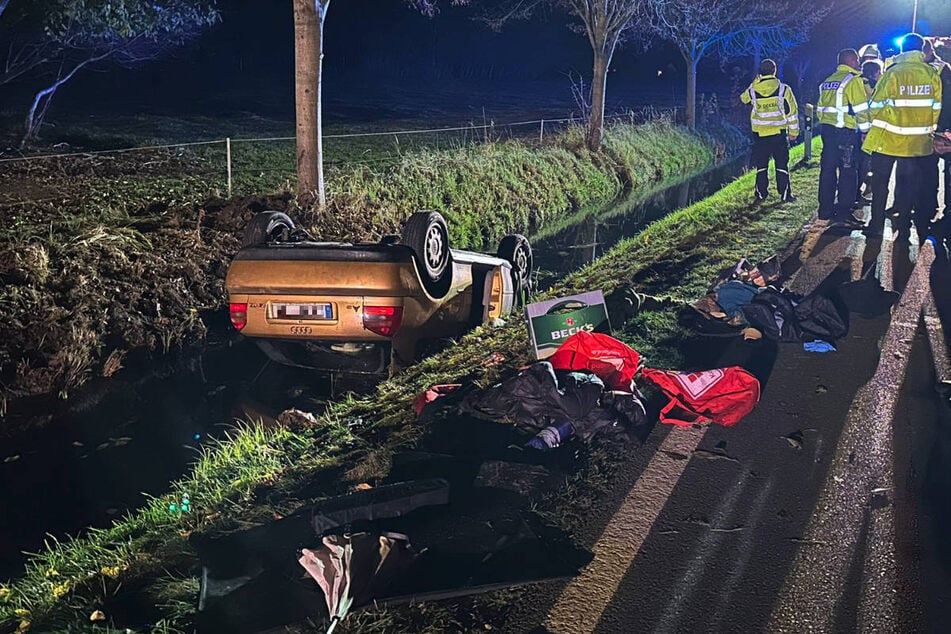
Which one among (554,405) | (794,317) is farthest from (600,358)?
(794,317)

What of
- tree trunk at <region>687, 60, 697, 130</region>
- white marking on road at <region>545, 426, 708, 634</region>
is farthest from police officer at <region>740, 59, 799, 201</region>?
tree trunk at <region>687, 60, 697, 130</region>

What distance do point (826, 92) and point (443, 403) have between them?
8997mm

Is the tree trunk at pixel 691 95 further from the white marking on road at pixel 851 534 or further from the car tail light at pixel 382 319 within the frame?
the white marking on road at pixel 851 534

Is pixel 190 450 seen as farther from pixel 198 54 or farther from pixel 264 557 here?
pixel 198 54

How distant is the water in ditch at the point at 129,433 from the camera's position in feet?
16.8

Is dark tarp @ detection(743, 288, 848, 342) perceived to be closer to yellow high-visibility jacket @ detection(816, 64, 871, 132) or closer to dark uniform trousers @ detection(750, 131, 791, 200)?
yellow high-visibility jacket @ detection(816, 64, 871, 132)

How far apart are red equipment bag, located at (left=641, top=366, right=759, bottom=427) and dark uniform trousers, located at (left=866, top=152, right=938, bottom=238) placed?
18.7 feet

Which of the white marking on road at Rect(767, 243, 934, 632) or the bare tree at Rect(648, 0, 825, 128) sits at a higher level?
the bare tree at Rect(648, 0, 825, 128)

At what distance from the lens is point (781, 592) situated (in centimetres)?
351

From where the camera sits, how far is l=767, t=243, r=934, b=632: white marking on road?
11.1 feet

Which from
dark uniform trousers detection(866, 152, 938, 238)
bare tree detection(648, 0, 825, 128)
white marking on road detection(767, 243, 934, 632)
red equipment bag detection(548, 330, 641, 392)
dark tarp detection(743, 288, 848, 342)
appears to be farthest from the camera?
bare tree detection(648, 0, 825, 128)

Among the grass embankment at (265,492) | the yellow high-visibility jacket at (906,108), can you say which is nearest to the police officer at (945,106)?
the yellow high-visibility jacket at (906,108)

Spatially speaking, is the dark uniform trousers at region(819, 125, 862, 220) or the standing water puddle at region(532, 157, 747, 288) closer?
the dark uniform trousers at region(819, 125, 862, 220)

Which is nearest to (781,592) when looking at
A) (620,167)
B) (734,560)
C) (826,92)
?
(734,560)
